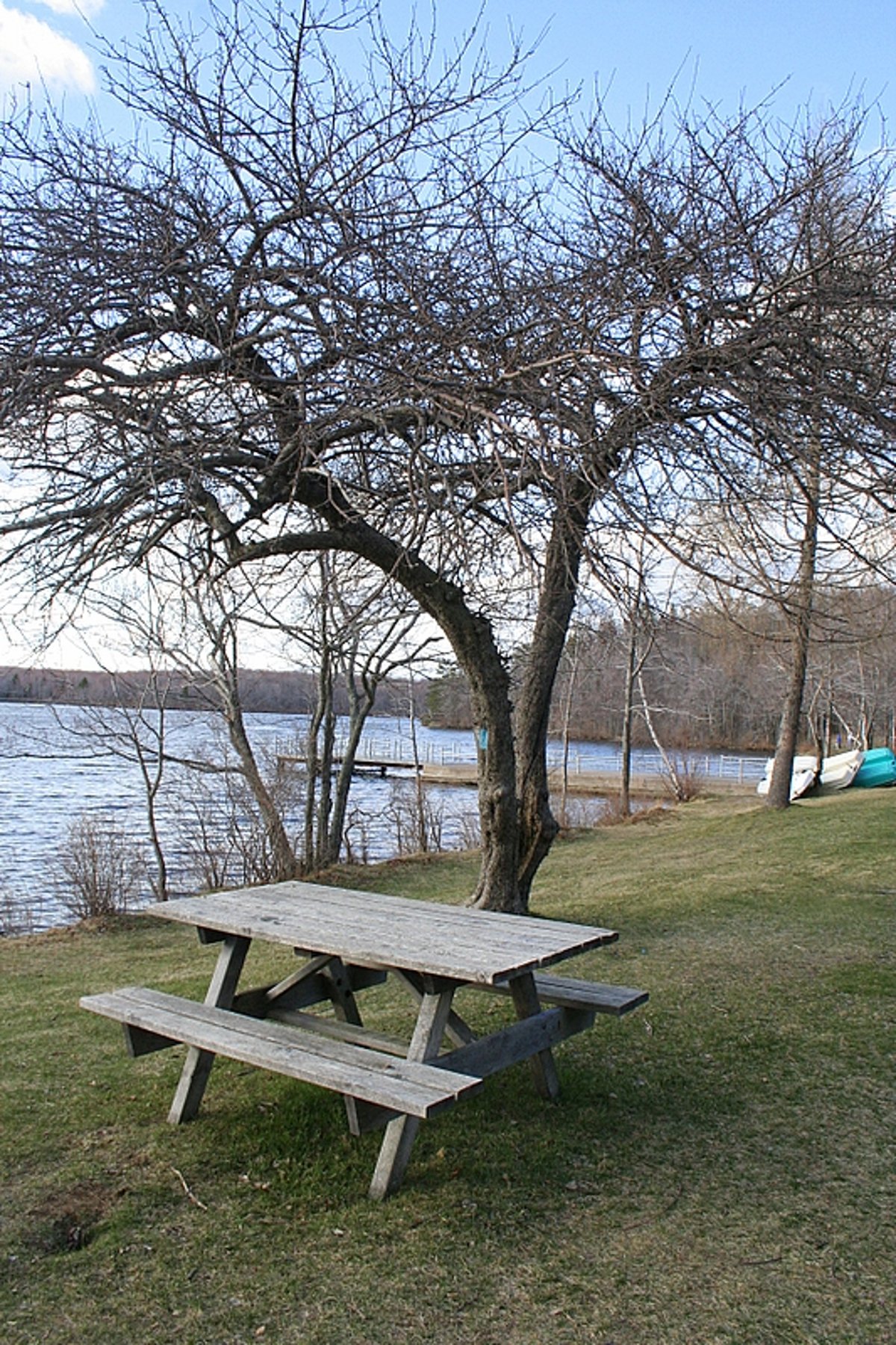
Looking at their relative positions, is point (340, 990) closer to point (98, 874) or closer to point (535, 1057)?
point (535, 1057)

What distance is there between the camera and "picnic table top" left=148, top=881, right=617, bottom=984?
11.1ft

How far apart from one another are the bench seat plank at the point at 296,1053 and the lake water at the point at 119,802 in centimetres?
814

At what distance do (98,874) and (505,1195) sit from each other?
29.1 feet

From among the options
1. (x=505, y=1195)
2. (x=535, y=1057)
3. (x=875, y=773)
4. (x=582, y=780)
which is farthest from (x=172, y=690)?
(x=582, y=780)

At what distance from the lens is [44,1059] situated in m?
4.86

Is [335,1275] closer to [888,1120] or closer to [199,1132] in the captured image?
[199,1132]

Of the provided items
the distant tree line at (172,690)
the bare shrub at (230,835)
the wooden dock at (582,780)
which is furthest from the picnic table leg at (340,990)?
the wooden dock at (582,780)

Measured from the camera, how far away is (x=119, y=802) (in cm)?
2317

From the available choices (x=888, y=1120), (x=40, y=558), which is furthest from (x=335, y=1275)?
(x=40, y=558)

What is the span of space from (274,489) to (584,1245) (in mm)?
3478

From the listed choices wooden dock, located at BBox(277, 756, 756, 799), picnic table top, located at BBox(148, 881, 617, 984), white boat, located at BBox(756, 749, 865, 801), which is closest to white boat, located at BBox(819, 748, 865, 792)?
white boat, located at BBox(756, 749, 865, 801)

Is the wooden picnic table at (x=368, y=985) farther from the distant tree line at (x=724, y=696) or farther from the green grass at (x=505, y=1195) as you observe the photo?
the distant tree line at (x=724, y=696)

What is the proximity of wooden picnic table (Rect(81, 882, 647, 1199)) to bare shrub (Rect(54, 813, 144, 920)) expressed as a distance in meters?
7.04

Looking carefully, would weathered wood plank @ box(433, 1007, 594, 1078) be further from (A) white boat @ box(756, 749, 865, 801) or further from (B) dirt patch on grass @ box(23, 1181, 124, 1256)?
(A) white boat @ box(756, 749, 865, 801)
